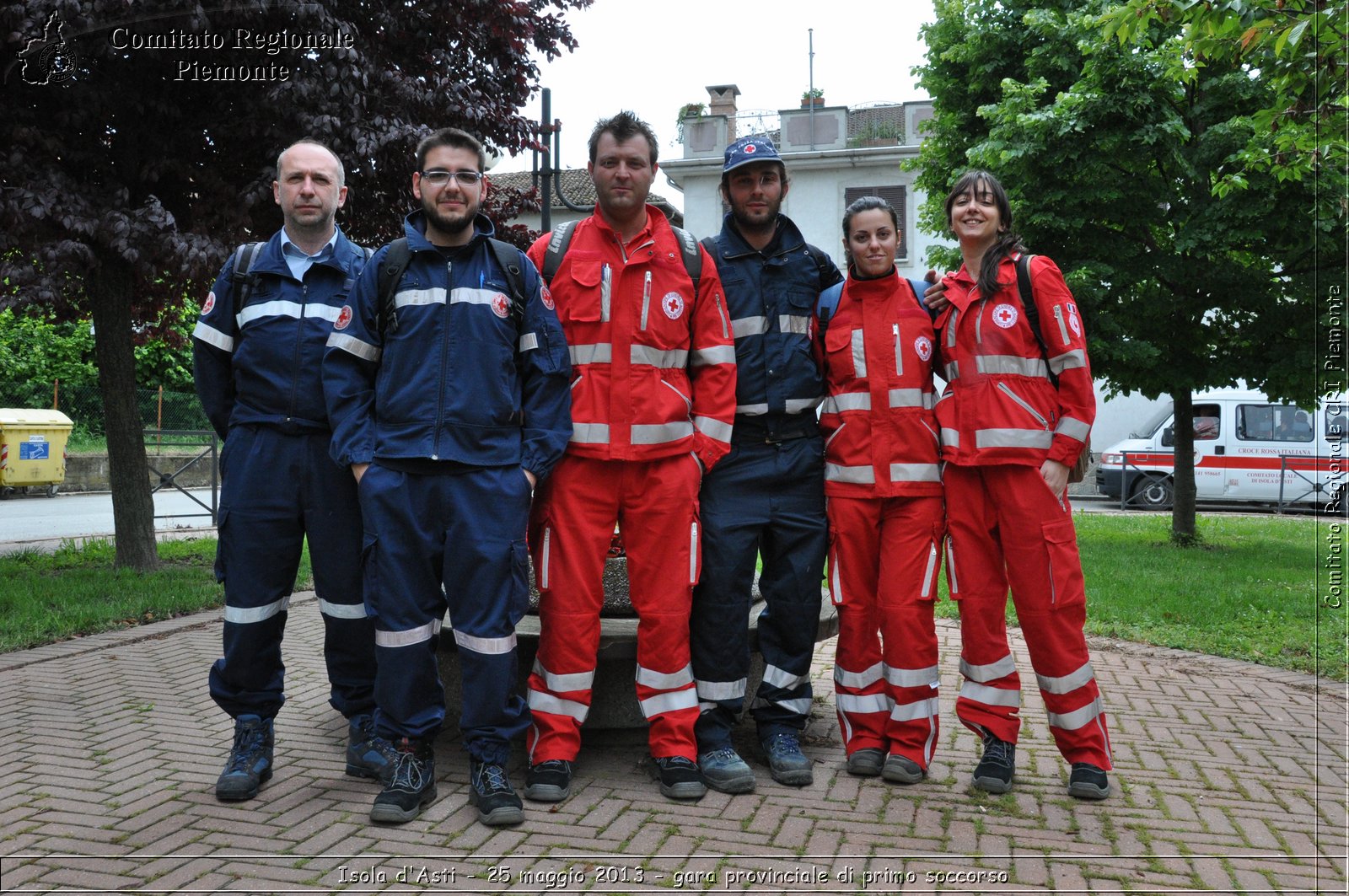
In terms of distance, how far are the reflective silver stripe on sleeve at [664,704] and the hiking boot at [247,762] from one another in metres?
1.48

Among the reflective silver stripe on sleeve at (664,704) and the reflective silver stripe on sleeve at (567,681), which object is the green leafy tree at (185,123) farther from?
the reflective silver stripe on sleeve at (664,704)

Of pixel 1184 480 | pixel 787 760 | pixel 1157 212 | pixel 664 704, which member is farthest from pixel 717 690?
pixel 1184 480

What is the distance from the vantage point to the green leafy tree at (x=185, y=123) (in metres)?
7.13

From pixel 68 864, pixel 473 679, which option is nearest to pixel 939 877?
pixel 473 679

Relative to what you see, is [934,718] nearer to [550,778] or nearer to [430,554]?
[550,778]

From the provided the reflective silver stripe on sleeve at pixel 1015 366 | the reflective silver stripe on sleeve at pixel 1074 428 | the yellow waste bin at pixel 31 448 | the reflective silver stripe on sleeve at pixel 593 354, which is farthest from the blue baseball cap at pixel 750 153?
the yellow waste bin at pixel 31 448

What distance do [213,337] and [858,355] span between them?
2593 mm

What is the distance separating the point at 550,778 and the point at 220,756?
5.10ft

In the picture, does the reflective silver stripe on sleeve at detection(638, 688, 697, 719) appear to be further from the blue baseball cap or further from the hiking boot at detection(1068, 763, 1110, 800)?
the blue baseball cap

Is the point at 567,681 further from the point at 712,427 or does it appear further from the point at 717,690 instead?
the point at 712,427

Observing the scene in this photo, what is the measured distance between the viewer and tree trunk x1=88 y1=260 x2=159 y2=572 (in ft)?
29.1

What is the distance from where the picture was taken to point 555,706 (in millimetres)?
4035

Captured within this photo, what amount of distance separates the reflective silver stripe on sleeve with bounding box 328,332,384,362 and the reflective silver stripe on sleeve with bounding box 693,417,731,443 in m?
1.28

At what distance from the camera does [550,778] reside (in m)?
3.94
